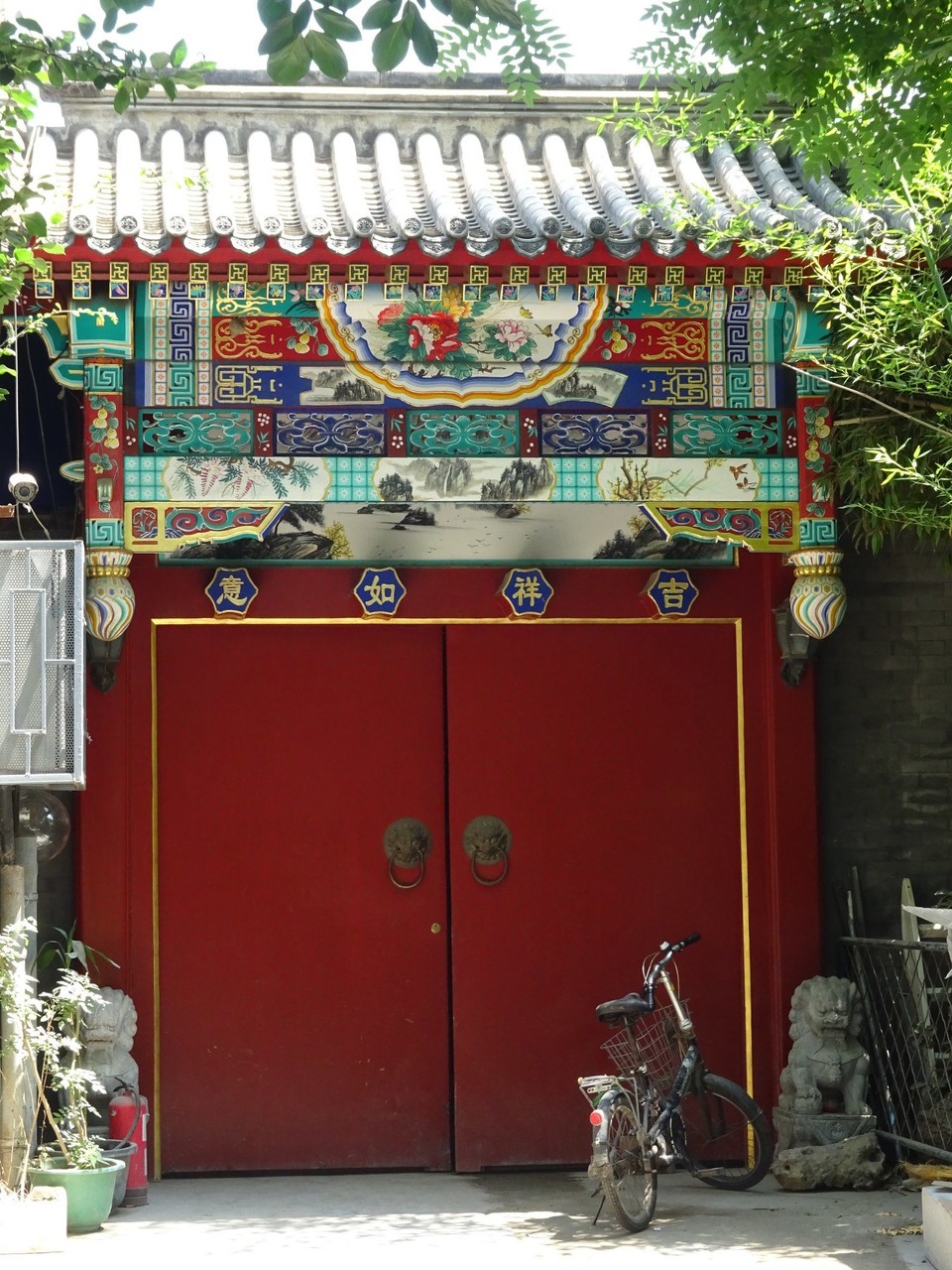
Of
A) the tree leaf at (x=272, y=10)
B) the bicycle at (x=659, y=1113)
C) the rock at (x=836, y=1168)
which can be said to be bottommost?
the rock at (x=836, y=1168)

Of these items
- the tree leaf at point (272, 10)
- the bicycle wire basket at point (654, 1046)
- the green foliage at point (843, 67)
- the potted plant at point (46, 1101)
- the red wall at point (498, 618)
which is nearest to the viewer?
the tree leaf at point (272, 10)

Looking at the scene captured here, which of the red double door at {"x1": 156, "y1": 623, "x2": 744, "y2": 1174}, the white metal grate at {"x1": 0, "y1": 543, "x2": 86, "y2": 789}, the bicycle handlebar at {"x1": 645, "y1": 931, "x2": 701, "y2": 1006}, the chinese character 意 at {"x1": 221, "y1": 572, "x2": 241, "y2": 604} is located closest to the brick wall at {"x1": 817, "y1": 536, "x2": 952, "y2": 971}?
the red double door at {"x1": 156, "y1": 623, "x2": 744, "y2": 1174}

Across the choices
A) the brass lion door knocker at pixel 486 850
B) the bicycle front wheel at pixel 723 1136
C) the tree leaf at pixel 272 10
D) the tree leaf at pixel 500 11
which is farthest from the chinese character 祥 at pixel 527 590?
the tree leaf at pixel 272 10

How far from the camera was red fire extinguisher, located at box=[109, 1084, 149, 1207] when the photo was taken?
7098 mm

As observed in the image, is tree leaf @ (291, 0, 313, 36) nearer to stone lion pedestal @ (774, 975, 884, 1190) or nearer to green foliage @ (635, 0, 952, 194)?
green foliage @ (635, 0, 952, 194)

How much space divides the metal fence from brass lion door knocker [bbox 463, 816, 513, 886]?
1.52 m

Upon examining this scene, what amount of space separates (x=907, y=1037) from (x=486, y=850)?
194 centimetres

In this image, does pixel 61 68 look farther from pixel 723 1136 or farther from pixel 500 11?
pixel 723 1136

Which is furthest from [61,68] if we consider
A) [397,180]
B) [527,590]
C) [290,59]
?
A: [527,590]

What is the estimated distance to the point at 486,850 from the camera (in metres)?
8.20

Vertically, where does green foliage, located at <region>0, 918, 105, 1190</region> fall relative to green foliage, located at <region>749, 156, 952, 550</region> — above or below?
below

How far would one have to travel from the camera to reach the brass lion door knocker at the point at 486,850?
8195 mm

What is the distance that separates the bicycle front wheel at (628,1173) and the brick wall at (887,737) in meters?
1.76

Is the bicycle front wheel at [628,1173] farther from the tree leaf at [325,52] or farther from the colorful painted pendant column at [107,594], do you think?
the tree leaf at [325,52]
